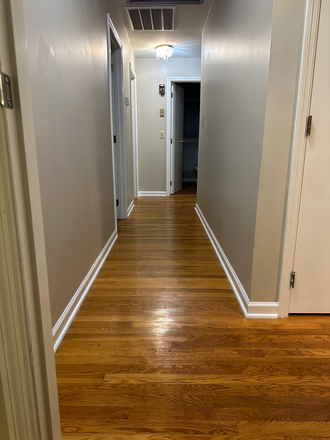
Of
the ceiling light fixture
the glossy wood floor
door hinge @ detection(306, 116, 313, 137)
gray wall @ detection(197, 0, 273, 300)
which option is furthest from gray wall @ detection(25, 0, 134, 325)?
the ceiling light fixture

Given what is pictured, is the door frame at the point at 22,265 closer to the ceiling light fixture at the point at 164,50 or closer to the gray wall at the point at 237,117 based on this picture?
the gray wall at the point at 237,117

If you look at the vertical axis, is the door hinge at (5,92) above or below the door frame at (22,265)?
above

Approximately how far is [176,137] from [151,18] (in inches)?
90.1

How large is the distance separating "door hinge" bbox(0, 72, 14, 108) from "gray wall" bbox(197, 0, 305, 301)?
1.24 metres

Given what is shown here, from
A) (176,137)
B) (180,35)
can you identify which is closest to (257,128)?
(180,35)

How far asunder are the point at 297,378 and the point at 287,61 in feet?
4.79

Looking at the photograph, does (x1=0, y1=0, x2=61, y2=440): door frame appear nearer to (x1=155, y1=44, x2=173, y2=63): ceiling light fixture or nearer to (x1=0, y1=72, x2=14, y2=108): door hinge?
(x1=0, y1=72, x2=14, y2=108): door hinge

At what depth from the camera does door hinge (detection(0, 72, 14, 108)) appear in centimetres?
60

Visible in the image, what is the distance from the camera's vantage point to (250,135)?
5.81 ft

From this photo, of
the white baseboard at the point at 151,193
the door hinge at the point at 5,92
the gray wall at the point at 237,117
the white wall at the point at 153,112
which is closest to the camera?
the door hinge at the point at 5,92

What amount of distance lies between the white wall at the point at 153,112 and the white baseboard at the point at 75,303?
3.11m

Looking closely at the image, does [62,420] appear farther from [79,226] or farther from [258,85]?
[258,85]

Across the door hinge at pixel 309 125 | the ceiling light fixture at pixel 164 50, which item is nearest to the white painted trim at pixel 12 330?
the door hinge at pixel 309 125

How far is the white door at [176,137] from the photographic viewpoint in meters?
5.42
